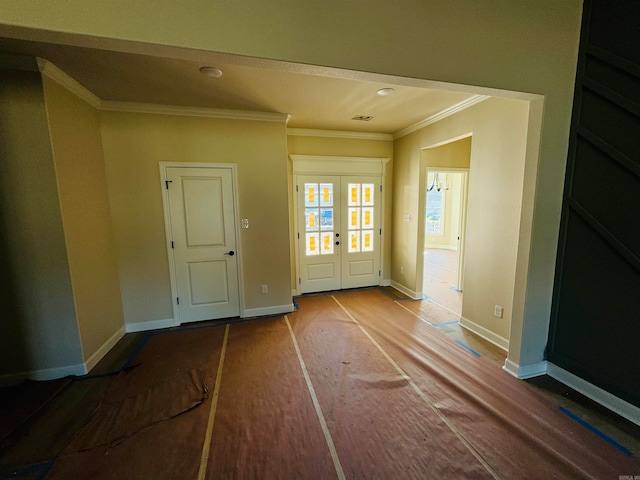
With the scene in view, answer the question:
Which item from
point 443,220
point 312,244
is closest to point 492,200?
point 312,244

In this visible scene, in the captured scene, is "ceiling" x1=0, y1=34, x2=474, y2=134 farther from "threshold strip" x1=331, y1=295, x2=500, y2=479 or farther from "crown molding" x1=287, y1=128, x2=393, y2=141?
"threshold strip" x1=331, y1=295, x2=500, y2=479

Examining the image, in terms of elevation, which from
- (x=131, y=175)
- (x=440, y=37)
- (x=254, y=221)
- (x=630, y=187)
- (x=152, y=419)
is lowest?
(x=152, y=419)

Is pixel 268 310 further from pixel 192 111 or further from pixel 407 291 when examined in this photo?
pixel 192 111

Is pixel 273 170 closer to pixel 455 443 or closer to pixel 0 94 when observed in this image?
pixel 0 94

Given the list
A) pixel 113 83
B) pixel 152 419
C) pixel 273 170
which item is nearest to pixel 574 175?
pixel 273 170

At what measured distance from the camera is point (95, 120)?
286 centimetres

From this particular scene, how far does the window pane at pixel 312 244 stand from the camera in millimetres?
4409

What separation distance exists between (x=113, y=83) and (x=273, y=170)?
176cm

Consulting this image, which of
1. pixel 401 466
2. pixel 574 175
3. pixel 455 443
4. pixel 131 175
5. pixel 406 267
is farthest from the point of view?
pixel 406 267

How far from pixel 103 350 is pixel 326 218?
3305 mm

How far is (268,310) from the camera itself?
12.1ft

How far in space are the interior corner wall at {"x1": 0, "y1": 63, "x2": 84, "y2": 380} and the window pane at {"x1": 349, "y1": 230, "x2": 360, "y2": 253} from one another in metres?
3.60

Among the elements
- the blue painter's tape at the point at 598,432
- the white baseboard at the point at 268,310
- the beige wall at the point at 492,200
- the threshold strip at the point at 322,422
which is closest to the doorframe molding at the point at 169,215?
the white baseboard at the point at 268,310

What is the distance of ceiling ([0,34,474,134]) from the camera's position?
1.86 metres
